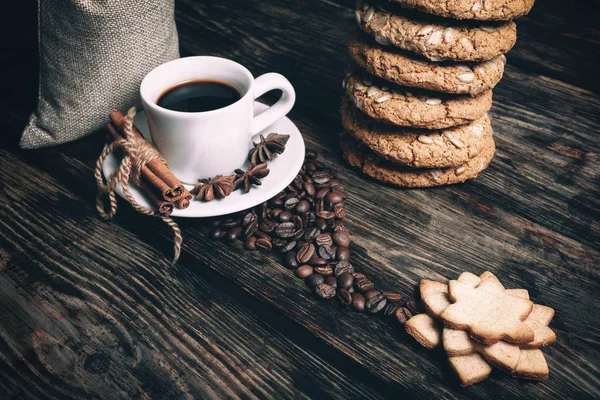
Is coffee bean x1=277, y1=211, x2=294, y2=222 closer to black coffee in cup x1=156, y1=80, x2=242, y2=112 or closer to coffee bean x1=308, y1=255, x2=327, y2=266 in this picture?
coffee bean x1=308, y1=255, x2=327, y2=266

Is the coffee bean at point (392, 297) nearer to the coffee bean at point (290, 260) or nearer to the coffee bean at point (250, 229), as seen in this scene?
the coffee bean at point (290, 260)

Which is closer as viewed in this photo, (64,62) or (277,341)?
(277,341)

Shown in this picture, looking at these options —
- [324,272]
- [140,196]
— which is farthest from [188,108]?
[324,272]

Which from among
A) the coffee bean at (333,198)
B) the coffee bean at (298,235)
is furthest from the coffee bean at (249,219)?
the coffee bean at (333,198)

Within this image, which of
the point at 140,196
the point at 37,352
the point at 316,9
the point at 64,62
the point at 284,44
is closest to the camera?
the point at 37,352

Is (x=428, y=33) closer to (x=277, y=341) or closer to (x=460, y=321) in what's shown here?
(x=460, y=321)

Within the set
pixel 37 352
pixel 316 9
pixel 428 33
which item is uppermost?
pixel 428 33
